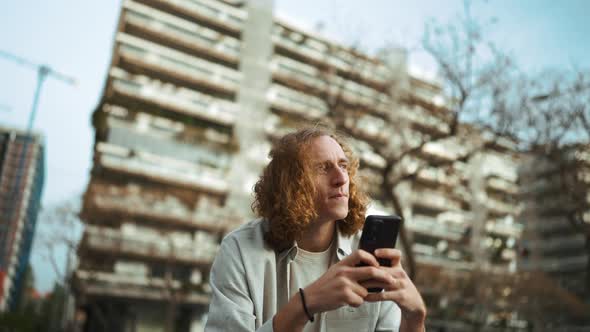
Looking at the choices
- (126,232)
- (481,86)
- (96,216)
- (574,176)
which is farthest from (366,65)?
(126,232)

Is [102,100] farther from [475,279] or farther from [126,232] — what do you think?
[475,279]

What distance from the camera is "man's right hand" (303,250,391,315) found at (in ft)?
3.67

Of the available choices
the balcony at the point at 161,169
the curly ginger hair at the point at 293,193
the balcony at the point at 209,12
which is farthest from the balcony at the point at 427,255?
the curly ginger hair at the point at 293,193

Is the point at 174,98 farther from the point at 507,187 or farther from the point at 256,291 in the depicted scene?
the point at 256,291

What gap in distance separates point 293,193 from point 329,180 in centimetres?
12

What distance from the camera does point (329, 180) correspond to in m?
1.49

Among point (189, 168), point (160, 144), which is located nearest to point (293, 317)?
point (189, 168)

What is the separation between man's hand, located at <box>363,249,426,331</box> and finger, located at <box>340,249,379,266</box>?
4 centimetres

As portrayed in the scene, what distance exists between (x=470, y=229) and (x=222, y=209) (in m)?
15.4

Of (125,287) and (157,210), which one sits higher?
(157,210)

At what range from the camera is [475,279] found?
23.5 metres

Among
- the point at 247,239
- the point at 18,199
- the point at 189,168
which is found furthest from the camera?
the point at 18,199

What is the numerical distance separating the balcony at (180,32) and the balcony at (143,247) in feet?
42.3

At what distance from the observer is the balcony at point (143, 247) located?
23.8m
